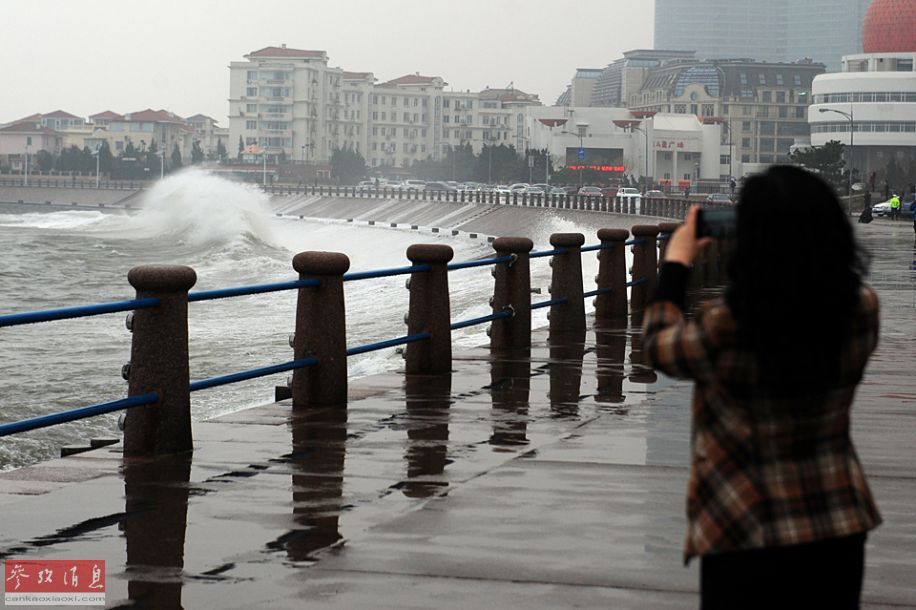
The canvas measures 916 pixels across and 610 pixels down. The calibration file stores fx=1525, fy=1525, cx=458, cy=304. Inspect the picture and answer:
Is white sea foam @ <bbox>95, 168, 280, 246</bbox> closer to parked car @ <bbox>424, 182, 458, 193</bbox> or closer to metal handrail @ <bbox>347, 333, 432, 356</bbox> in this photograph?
parked car @ <bbox>424, 182, 458, 193</bbox>

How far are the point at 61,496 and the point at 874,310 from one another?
17.1 ft

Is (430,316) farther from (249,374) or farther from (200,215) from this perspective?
(200,215)

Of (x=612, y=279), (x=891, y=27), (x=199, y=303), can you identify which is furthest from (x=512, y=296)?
(x=891, y=27)

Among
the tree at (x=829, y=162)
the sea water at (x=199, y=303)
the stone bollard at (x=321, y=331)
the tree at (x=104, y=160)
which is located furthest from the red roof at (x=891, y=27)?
the stone bollard at (x=321, y=331)

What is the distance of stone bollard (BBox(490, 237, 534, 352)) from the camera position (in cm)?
1552

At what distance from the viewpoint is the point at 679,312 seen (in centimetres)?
363

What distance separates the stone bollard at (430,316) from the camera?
13.1 metres

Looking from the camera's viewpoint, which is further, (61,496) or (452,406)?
(452,406)

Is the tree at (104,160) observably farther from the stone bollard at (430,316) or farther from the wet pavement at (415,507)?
the wet pavement at (415,507)

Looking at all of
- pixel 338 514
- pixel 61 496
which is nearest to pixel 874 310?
pixel 338 514

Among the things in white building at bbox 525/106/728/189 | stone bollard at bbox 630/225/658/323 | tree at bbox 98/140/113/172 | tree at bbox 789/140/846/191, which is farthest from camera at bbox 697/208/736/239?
tree at bbox 98/140/113/172

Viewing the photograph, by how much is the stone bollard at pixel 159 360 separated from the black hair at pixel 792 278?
19.7 feet

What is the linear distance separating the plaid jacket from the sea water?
12762 millimetres

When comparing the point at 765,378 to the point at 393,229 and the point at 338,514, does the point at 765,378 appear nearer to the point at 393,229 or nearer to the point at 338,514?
the point at 338,514
